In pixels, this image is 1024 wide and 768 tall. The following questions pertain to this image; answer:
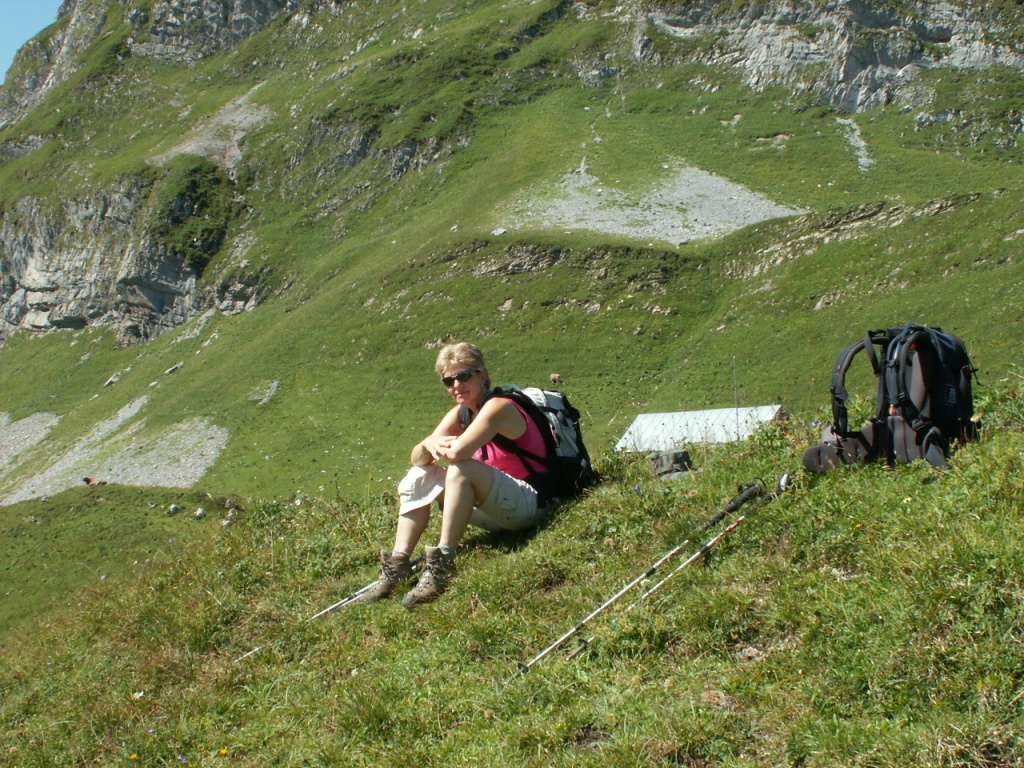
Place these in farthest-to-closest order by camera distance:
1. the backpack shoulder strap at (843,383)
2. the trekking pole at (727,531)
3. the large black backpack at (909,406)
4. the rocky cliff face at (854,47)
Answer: the rocky cliff face at (854,47), the backpack shoulder strap at (843,383), the large black backpack at (909,406), the trekking pole at (727,531)

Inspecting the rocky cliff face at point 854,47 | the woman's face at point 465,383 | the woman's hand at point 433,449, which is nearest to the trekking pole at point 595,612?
the woman's hand at point 433,449

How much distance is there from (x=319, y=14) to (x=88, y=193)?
40098 millimetres

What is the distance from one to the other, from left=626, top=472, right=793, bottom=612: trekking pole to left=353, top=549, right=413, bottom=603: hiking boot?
2411 millimetres

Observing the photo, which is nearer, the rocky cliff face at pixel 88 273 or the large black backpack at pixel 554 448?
→ the large black backpack at pixel 554 448

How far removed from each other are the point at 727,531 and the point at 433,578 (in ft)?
7.40

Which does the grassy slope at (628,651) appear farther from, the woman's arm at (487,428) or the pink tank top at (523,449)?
the woman's arm at (487,428)

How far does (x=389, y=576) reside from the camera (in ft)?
22.2

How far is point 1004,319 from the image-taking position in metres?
27.9

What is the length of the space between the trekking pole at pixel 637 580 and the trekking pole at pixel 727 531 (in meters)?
0.10

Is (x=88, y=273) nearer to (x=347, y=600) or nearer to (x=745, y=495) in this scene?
(x=347, y=600)

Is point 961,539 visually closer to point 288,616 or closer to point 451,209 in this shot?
point 288,616

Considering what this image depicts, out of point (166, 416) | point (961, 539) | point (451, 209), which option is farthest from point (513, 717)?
point (451, 209)

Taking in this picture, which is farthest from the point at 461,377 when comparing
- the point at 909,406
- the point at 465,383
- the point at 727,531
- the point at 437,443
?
the point at 909,406

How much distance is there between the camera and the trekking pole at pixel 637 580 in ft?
15.6
